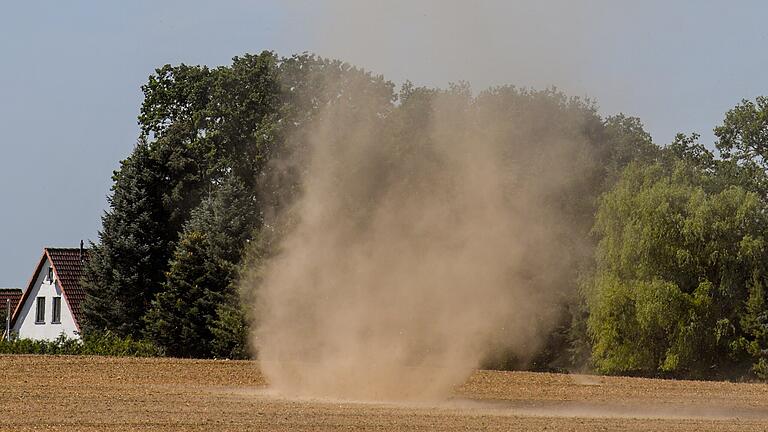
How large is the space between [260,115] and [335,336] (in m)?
32.7

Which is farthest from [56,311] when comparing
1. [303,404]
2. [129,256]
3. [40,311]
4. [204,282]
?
[303,404]

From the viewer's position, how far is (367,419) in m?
26.0

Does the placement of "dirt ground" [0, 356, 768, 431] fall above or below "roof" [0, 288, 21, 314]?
below

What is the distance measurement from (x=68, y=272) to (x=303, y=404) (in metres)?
50.8

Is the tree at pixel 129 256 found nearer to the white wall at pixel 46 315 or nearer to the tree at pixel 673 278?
the white wall at pixel 46 315

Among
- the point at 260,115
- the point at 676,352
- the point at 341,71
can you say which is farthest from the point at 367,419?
the point at 260,115

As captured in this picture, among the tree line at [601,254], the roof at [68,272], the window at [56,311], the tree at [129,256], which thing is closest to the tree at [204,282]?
the tree line at [601,254]

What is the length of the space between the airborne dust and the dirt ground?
168 cm

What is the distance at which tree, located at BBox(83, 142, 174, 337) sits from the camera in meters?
63.6

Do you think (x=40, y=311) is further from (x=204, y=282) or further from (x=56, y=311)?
(x=204, y=282)

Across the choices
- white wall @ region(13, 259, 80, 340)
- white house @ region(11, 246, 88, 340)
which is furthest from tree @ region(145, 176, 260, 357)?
white wall @ region(13, 259, 80, 340)

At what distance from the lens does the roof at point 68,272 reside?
74750 mm

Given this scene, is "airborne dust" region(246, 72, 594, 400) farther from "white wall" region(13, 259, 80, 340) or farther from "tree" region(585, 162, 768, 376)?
"white wall" region(13, 259, 80, 340)

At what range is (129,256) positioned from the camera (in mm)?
64250
